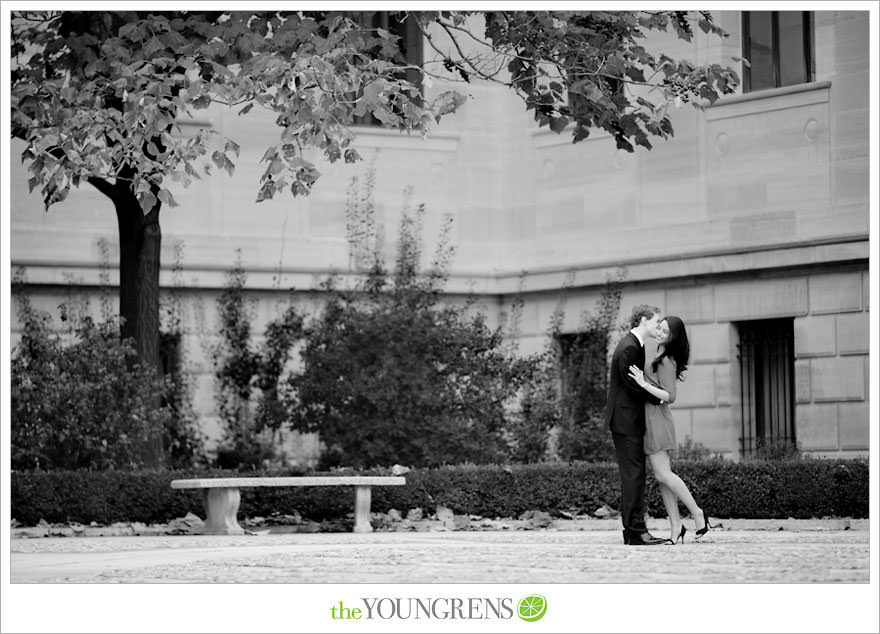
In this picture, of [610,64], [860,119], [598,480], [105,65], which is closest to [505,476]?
[598,480]

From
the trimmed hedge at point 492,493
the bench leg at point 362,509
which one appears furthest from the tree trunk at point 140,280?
the bench leg at point 362,509

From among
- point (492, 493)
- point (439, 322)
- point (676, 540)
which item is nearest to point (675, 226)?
point (439, 322)

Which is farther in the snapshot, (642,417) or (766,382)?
(766,382)

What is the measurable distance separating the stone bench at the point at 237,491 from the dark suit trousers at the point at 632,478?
13.0 ft

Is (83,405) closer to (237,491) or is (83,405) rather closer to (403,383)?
(237,491)

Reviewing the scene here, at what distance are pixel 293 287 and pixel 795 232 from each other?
6483 mm

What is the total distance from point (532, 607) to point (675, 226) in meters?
14.0

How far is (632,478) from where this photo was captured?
1370 cm

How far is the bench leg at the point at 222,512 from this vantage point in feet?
56.0

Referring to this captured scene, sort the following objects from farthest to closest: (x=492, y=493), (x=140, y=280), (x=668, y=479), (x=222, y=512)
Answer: (x=140, y=280) → (x=492, y=493) → (x=222, y=512) → (x=668, y=479)

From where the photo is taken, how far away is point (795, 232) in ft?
74.3

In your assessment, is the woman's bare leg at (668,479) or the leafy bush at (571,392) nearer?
the woman's bare leg at (668,479)

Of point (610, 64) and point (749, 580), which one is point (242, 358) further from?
point (749, 580)

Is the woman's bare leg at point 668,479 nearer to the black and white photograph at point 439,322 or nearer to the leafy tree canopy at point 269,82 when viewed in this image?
the black and white photograph at point 439,322
